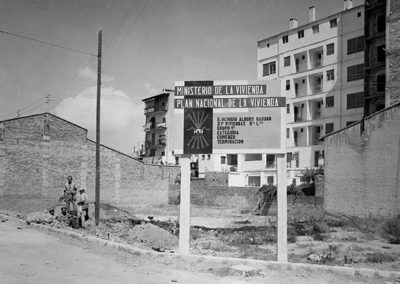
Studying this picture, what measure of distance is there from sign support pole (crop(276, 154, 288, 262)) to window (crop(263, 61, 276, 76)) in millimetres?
39444

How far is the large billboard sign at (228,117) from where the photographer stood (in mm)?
10727

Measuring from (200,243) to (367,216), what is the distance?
10.8m

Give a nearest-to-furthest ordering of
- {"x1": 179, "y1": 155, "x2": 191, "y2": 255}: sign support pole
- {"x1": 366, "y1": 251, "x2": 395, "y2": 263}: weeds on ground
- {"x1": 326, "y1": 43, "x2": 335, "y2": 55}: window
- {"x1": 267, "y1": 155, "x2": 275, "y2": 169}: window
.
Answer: {"x1": 179, "y1": 155, "x2": 191, "y2": 255}: sign support pole → {"x1": 366, "y1": 251, "x2": 395, "y2": 263}: weeds on ground → {"x1": 326, "y1": 43, "x2": 335, "y2": 55}: window → {"x1": 267, "y1": 155, "x2": 275, "y2": 169}: window

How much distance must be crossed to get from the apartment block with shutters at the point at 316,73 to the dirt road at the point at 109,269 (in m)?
32.9

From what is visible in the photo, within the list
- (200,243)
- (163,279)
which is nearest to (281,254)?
(163,279)

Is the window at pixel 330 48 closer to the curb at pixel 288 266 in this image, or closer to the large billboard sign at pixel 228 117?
the large billboard sign at pixel 228 117

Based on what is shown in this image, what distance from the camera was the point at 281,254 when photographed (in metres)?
9.78

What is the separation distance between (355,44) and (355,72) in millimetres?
2667

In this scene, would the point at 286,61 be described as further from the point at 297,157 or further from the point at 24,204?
the point at 24,204

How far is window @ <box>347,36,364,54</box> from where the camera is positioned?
39.4 metres

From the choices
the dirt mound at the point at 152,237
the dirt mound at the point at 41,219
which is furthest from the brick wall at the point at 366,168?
the dirt mound at the point at 41,219

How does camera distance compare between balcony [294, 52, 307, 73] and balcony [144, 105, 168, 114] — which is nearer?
balcony [294, 52, 307, 73]

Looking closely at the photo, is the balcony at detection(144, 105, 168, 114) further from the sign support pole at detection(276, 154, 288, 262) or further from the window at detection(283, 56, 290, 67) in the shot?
the sign support pole at detection(276, 154, 288, 262)

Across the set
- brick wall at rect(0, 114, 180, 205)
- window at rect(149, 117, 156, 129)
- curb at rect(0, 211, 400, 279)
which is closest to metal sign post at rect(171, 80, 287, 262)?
curb at rect(0, 211, 400, 279)
